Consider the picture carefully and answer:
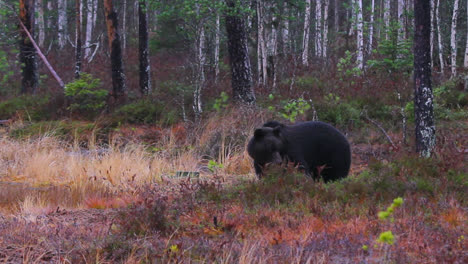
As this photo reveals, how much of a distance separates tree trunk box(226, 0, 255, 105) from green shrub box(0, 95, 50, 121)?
20.4ft

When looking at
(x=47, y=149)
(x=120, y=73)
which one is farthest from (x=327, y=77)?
(x=47, y=149)

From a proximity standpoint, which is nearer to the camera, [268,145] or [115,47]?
[268,145]

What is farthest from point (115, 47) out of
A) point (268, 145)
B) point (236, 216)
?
point (236, 216)

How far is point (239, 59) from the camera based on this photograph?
584 inches

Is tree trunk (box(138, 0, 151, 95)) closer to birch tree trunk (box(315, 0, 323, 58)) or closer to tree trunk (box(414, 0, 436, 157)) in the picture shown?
tree trunk (box(414, 0, 436, 157))

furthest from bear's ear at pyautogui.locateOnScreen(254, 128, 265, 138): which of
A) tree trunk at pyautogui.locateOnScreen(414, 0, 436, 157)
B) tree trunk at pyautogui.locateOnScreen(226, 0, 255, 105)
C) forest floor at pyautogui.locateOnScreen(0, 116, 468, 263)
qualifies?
tree trunk at pyautogui.locateOnScreen(226, 0, 255, 105)

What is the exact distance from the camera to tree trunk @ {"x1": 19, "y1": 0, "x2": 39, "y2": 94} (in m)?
19.6

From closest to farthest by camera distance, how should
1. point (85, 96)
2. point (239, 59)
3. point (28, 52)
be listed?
point (239, 59) → point (85, 96) → point (28, 52)

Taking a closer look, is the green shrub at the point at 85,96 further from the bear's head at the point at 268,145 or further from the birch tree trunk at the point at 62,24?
the birch tree trunk at the point at 62,24

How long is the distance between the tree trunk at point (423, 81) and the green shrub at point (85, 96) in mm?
10209

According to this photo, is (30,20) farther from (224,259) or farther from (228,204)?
(224,259)

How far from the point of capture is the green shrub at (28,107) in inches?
653

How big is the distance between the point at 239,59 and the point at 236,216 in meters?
9.48

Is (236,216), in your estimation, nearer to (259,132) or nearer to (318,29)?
(259,132)
